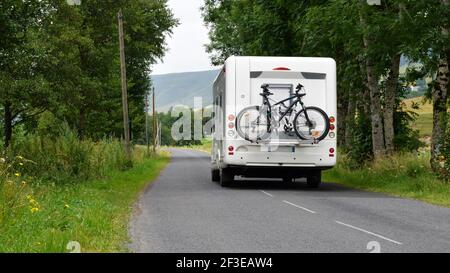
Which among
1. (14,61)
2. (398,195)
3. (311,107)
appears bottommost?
(398,195)

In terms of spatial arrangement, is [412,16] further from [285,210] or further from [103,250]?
[103,250]

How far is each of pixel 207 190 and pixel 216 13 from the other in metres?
31.2

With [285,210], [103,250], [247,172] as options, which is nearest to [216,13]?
[247,172]

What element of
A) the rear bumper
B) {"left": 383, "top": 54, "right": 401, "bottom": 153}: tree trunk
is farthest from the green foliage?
{"left": 383, "top": 54, "right": 401, "bottom": 153}: tree trunk

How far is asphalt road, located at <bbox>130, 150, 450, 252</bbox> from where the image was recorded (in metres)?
9.00

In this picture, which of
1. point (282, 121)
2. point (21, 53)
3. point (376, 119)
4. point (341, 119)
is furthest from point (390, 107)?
point (21, 53)

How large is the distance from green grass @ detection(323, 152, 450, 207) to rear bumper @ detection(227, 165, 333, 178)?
2029 mm

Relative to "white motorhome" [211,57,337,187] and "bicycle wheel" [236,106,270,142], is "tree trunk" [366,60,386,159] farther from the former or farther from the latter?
"bicycle wheel" [236,106,270,142]

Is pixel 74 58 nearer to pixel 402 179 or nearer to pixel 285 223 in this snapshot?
pixel 402 179

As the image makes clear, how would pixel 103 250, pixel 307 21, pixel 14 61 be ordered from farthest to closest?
pixel 307 21, pixel 14 61, pixel 103 250

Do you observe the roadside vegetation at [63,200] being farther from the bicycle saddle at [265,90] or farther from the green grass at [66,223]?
the bicycle saddle at [265,90]

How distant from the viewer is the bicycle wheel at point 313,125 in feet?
58.7

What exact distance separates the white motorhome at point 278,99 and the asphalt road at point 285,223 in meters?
1.00

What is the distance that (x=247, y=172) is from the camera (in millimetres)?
19062
